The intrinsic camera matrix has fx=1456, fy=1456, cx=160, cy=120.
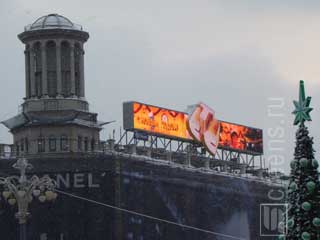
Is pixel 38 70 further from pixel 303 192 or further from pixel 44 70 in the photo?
pixel 303 192

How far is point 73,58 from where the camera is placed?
118m

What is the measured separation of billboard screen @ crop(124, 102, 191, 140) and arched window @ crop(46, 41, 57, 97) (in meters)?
7.32

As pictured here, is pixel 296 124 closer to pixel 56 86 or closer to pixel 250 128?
pixel 56 86

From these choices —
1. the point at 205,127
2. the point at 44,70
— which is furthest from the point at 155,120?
the point at 44,70

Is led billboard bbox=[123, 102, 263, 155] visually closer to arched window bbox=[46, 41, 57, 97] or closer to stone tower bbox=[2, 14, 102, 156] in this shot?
stone tower bbox=[2, 14, 102, 156]

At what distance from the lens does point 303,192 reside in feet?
146

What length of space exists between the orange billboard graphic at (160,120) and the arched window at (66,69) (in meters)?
6.77

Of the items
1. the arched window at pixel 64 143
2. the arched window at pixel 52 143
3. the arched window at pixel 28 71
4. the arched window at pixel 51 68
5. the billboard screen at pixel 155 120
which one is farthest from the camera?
the arched window at pixel 28 71

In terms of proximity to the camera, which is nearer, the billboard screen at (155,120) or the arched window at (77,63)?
the billboard screen at (155,120)

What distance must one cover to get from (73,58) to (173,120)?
32.0 ft

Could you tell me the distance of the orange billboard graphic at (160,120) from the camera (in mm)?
114938

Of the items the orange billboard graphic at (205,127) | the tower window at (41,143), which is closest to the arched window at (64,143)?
the tower window at (41,143)

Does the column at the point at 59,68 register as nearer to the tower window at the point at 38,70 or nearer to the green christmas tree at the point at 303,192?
the tower window at the point at 38,70

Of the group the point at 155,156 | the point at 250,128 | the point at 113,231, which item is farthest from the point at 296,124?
the point at 250,128
